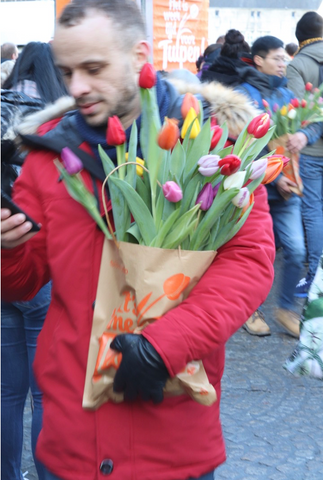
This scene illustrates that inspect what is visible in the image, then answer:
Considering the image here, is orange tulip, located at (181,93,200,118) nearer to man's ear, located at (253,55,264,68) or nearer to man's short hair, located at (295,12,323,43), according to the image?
man's ear, located at (253,55,264,68)

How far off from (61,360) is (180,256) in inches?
16.5

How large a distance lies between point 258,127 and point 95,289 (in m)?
0.54

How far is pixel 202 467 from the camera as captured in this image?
1.71 meters

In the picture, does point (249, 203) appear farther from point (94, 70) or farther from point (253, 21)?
point (253, 21)

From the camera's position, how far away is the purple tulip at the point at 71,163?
5.19 ft

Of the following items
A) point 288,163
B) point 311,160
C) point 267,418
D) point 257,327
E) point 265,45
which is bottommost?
point 257,327

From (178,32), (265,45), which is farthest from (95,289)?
(178,32)

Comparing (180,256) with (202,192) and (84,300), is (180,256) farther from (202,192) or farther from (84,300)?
(84,300)

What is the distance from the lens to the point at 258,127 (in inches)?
65.1

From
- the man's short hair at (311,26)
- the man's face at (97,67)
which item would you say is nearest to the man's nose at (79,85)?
the man's face at (97,67)

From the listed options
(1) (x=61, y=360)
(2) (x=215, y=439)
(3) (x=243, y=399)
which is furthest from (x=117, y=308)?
(3) (x=243, y=399)

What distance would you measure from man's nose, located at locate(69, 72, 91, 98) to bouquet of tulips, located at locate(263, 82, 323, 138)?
2851mm

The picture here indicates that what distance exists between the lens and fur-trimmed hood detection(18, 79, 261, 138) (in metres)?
1.80

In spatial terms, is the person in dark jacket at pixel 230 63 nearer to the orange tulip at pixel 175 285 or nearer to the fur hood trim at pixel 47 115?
the fur hood trim at pixel 47 115
